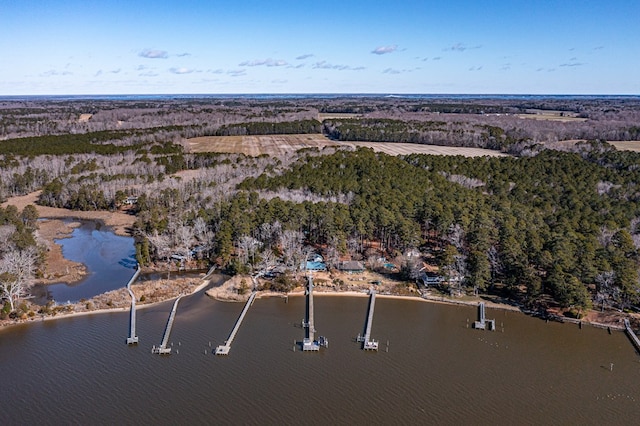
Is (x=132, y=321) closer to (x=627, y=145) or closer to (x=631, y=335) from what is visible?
(x=631, y=335)

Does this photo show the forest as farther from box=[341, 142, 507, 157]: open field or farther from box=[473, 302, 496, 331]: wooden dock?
box=[341, 142, 507, 157]: open field

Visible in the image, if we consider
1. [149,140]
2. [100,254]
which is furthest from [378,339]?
[149,140]

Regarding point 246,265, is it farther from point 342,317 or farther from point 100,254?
point 100,254

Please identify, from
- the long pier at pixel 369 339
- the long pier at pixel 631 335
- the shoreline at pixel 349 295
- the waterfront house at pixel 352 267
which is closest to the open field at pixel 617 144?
the long pier at pixel 631 335

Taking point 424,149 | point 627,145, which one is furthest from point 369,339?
point 627,145

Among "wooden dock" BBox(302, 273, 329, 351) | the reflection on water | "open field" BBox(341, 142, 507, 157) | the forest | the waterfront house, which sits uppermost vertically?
"open field" BBox(341, 142, 507, 157)

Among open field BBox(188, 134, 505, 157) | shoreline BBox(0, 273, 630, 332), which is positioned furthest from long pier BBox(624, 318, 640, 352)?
open field BBox(188, 134, 505, 157)
